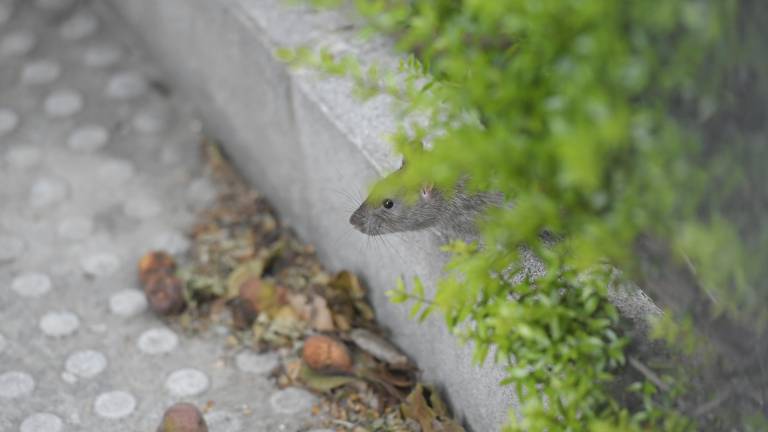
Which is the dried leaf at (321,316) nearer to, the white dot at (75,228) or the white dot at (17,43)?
the white dot at (75,228)

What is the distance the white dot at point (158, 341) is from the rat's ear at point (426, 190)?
1.09 metres

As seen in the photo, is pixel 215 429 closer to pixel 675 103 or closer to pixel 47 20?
pixel 675 103

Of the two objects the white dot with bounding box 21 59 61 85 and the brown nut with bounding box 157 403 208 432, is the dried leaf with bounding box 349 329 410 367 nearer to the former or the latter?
the brown nut with bounding box 157 403 208 432

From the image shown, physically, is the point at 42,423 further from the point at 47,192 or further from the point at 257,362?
the point at 47,192

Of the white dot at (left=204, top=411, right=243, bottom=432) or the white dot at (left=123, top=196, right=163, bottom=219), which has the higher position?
the white dot at (left=123, top=196, right=163, bottom=219)

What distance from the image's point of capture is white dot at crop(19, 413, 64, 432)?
2.90 m

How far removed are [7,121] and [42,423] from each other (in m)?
1.73

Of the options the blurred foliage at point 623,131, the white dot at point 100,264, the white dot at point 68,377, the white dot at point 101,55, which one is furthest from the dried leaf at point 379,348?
the white dot at point 101,55

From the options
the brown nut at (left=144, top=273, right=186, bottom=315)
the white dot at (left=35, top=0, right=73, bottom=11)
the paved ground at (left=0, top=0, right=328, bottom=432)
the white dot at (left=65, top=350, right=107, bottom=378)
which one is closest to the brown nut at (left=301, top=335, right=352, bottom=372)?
the paved ground at (left=0, top=0, right=328, bottom=432)

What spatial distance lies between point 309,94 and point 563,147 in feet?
6.06

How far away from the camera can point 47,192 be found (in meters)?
3.89

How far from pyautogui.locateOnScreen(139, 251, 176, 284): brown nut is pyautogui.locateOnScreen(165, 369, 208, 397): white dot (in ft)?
1.40

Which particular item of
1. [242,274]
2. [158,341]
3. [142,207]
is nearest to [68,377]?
[158,341]

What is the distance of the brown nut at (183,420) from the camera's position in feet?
9.04
